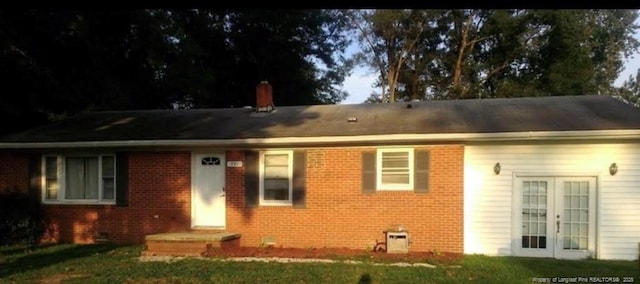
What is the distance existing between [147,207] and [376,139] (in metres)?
5.57

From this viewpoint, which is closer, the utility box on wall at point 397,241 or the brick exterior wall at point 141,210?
the utility box on wall at point 397,241

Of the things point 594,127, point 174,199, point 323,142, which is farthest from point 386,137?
point 174,199

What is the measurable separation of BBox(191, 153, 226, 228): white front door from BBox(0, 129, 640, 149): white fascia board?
606mm

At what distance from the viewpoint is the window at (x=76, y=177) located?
46.4 feet

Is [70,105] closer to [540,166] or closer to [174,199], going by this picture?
[174,199]

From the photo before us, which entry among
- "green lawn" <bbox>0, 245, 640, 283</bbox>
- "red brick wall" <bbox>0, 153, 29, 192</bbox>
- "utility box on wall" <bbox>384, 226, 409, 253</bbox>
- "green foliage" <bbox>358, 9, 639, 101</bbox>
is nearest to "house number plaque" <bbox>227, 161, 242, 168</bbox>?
"green lawn" <bbox>0, 245, 640, 283</bbox>

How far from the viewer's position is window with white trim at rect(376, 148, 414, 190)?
12508 millimetres

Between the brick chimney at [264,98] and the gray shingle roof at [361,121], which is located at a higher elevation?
the brick chimney at [264,98]

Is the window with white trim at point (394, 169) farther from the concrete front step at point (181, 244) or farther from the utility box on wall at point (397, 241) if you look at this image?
the concrete front step at point (181, 244)

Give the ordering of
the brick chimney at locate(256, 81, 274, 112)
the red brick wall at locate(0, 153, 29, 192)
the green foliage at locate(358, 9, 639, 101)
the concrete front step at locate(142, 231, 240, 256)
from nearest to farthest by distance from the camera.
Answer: the concrete front step at locate(142, 231, 240, 256) < the red brick wall at locate(0, 153, 29, 192) < the brick chimney at locate(256, 81, 274, 112) < the green foliage at locate(358, 9, 639, 101)

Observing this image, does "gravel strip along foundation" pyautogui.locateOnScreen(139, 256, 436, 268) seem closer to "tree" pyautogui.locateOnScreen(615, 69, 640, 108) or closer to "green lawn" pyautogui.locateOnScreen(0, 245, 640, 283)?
"green lawn" pyautogui.locateOnScreen(0, 245, 640, 283)

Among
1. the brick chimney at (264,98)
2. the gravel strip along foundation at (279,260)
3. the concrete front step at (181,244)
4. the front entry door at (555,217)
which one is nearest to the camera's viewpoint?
the gravel strip along foundation at (279,260)

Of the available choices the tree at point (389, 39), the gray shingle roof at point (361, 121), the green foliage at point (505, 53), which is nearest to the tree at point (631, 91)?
the green foliage at point (505, 53)

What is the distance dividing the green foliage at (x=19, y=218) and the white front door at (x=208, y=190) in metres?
3.73
